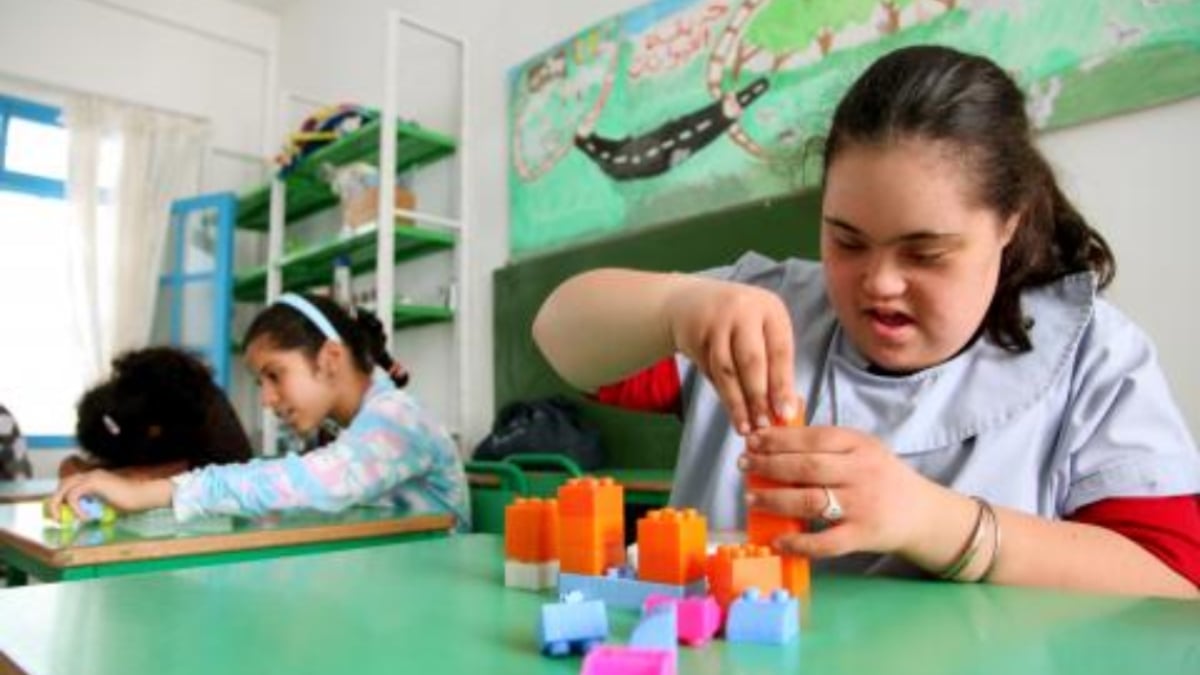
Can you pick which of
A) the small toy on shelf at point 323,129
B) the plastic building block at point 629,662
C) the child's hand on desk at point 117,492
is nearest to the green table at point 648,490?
the child's hand on desk at point 117,492

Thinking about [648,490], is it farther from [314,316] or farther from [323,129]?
[323,129]

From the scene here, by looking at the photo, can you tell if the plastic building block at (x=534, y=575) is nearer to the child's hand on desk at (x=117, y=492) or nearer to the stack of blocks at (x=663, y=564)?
the stack of blocks at (x=663, y=564)

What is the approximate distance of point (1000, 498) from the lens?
67 centimetres

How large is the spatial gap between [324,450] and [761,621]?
1.24 m

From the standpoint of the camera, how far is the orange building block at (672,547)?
49cm

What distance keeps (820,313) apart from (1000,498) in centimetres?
23

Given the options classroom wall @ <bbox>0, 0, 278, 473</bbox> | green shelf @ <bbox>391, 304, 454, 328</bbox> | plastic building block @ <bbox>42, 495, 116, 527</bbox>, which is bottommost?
plastic building block @ <bbox>42, 495, 116, 527</bbox>

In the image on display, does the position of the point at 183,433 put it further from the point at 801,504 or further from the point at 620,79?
the point at 801,504

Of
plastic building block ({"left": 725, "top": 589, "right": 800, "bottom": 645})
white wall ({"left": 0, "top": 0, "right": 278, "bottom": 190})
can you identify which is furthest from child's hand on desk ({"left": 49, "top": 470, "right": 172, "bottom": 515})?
white wall ({"left": 0, "top": 0, "right": 278, "bottom": 190})

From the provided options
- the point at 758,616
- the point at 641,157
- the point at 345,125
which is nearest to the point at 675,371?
the point at 758,616

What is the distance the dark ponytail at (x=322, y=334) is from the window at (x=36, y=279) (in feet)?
8.59

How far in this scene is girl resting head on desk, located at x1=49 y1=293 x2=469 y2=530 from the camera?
137 cm

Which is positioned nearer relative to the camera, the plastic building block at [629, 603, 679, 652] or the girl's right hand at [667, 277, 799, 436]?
the plastic building block at [629, 603, 679, 652]

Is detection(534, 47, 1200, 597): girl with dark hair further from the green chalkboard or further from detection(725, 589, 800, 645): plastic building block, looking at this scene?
the green chalkboard
